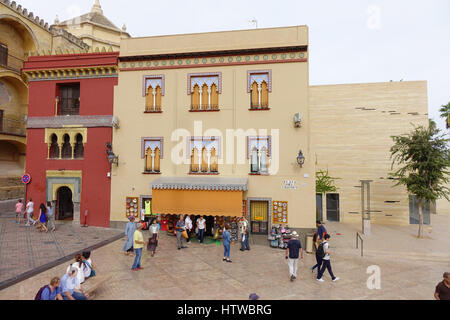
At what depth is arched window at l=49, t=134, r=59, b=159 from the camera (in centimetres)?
1581

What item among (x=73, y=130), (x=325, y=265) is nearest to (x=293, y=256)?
(x=325, y=265)

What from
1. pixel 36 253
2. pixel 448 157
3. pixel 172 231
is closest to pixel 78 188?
pixel 36 253

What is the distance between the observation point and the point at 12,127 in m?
Answer: 25.9

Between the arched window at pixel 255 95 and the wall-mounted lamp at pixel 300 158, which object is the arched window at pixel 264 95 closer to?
the arched window at pixel 255 95

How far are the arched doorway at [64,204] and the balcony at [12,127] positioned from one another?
13.9 metres

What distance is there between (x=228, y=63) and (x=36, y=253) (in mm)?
12854

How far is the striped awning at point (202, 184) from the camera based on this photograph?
1226 cm

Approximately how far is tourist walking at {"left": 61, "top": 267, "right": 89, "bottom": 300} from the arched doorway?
12002mm

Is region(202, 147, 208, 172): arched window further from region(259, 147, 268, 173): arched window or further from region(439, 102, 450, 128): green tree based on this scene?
region(439, 102, 450, 128): green tree

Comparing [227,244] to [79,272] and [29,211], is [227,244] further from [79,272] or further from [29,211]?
[29,211]

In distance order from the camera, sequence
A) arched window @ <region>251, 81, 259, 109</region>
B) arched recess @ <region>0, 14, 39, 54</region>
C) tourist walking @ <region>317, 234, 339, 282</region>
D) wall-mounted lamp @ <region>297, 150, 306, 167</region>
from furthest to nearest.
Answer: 1. arched recess @ <region>0, 14, 39, 54</region>
2. arched window @ <region>251, 81, 259, 109</region>
3. wall-mounted lamp @ <region>297, 150, 306, 167</region>
4. tourist walking @ <region>317, 234, 339, 282</region>

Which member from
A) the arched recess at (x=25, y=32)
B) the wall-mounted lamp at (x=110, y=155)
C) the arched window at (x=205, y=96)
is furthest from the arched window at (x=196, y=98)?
the arched recess at (x=25, y=32)

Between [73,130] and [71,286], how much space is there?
11.9 meters

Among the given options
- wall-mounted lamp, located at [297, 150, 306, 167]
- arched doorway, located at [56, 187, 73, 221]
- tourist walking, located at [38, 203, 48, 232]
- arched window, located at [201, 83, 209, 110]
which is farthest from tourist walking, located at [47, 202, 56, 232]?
wall-mounted lamp, located at [297, 150, 306, 167]
